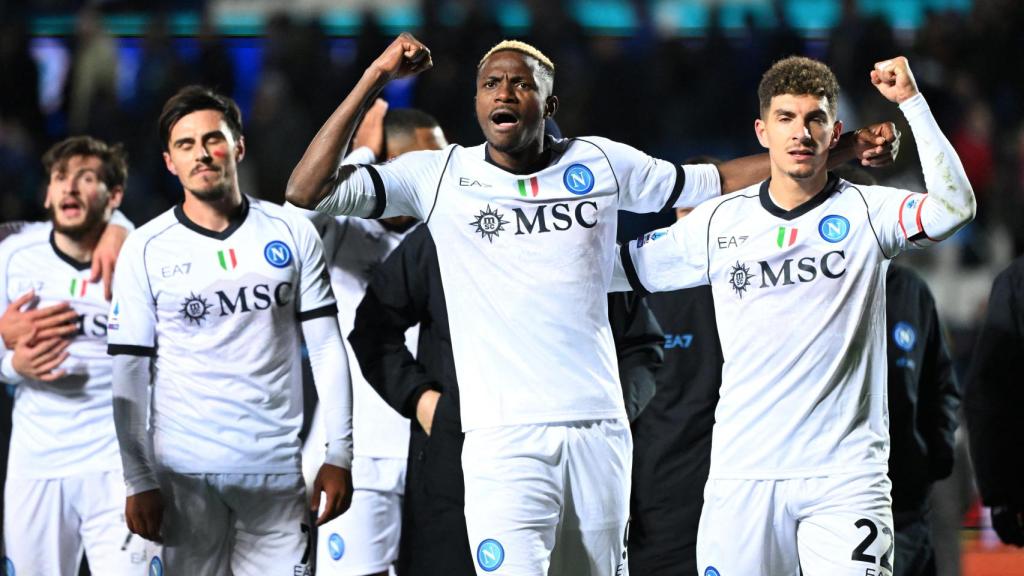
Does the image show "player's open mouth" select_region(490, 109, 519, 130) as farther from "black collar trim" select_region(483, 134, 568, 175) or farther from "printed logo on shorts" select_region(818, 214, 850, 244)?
"printed logo on shorts" select_region(818, 214, 850, 244)

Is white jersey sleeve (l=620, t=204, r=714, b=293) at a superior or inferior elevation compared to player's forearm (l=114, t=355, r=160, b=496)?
superior

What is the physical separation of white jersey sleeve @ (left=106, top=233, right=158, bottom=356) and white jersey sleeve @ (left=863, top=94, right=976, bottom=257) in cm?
280

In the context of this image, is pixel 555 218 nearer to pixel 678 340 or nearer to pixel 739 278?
pixel 739 278

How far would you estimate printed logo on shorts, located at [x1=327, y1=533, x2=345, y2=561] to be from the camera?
20.8 feet

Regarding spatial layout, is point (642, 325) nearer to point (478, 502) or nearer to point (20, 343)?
point (478, 502)

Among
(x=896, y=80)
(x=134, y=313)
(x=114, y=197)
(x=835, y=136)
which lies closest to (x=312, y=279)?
(x=134, y=313)

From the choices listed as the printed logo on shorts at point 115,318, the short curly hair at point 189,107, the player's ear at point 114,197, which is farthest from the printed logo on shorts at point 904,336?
the player's ear at point 114,197

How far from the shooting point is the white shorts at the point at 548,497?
14.8ft

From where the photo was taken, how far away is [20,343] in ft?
20.0

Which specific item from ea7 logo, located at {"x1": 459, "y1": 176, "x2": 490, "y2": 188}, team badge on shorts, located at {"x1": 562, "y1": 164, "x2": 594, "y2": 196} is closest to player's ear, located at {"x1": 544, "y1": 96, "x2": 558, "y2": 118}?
team badge on shorts, located at {"x1": 562, "y1": 164, "x2": 594, "y2": 196}

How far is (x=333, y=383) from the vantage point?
541 centimetres

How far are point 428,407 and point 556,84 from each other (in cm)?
716

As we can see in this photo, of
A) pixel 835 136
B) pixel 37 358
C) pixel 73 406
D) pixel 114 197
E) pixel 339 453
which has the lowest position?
pixel 339 453

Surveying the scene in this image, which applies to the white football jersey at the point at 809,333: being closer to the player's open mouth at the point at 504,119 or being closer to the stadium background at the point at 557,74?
the player's open mouth at the point at 504,119
